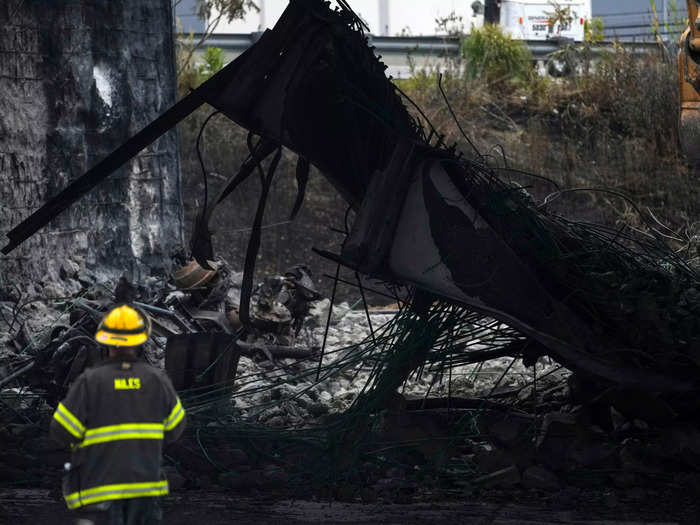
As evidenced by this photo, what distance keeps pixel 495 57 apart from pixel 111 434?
16.6 m

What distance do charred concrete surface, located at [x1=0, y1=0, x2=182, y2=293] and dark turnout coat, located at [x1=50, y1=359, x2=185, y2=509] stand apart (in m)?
5.87

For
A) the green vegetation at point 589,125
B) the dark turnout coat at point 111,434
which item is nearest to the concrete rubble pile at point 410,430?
the dark turnout coat at point 111,434

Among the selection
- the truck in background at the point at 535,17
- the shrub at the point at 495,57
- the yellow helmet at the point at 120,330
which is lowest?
the yellow helmet at the point at 120,330

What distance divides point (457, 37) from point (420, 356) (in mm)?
15352

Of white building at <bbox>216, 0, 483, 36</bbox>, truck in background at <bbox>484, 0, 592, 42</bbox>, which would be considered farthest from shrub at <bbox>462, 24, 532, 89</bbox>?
truck in background at <bbox>484, 0, 592, 42</bbox>

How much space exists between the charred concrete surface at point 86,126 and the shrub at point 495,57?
31.1 ft

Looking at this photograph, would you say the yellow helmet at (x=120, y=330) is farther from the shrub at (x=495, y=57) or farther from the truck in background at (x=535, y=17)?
the truck in background at (x=535, y=17)

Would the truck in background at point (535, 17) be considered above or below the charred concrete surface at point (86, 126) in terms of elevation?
above

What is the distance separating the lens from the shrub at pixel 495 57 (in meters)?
19.6

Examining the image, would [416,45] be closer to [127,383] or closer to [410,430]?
[410,430]

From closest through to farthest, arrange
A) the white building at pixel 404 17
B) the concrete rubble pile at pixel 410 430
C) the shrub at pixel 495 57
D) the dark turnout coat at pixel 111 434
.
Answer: the dark turnout coat at pixel 111 434 < the concrete rubble pile at pixel 410 430 < the shrub at pixel 495 57 < the white building at pixel 404 17

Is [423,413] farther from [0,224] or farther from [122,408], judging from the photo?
[0,224]

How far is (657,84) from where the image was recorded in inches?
704

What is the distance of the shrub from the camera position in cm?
1959
